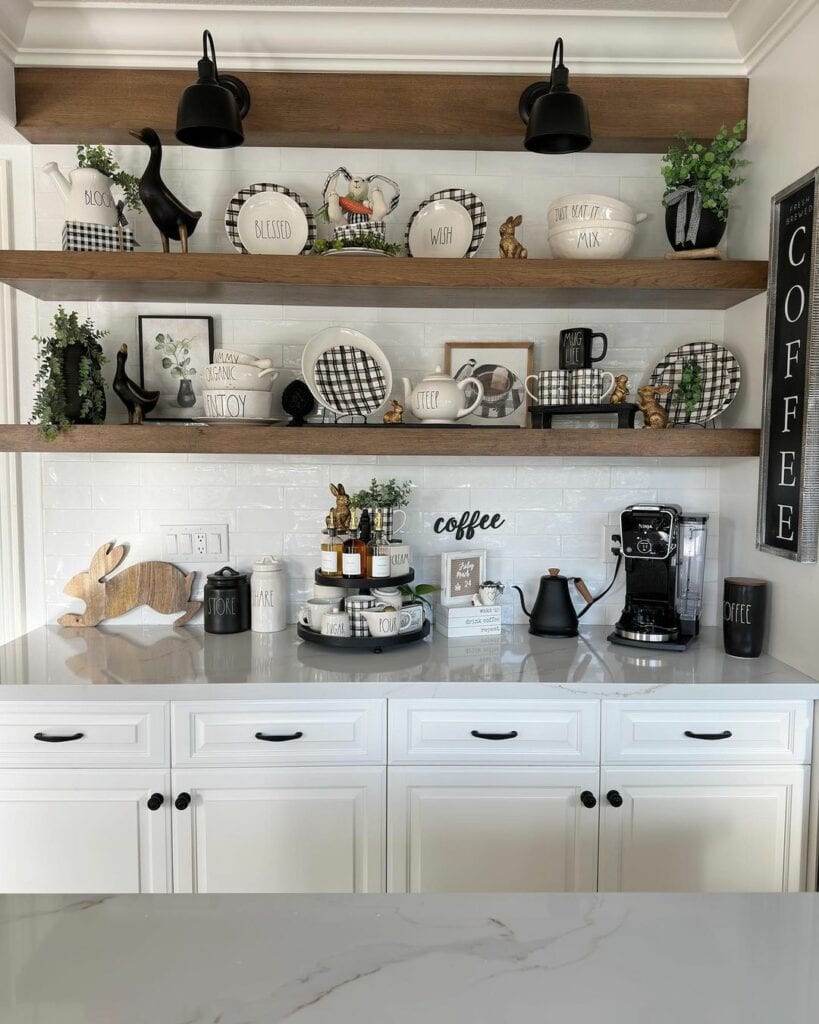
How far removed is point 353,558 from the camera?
84.5 inches

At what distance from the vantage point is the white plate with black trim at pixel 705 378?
7.29 ft

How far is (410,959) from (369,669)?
1179 mm

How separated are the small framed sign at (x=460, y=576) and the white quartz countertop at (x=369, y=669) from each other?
133 mm

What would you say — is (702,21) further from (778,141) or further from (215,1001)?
(215,1001)

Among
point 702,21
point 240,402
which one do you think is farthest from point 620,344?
point 240,402

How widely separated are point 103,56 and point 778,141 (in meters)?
1.88

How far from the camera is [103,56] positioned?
2.17 m

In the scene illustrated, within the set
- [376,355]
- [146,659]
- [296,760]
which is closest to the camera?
[296,760]

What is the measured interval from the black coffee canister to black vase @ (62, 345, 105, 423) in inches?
72.3

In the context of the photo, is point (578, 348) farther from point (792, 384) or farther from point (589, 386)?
point (792, 384)

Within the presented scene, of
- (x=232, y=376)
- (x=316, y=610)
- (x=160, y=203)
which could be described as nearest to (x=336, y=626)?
(x=316, y=610)

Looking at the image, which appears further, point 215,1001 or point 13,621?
point 13,621

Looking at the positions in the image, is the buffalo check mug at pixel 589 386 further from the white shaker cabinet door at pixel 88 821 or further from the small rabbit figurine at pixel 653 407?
the white shaker cabinet door at pixel 88 821

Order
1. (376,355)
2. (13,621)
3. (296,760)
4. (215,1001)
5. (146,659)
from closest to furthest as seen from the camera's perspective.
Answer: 1. (215,1001)
2. (296,760)
3. (146,659)
4. (376,355)
5. (13,621)
